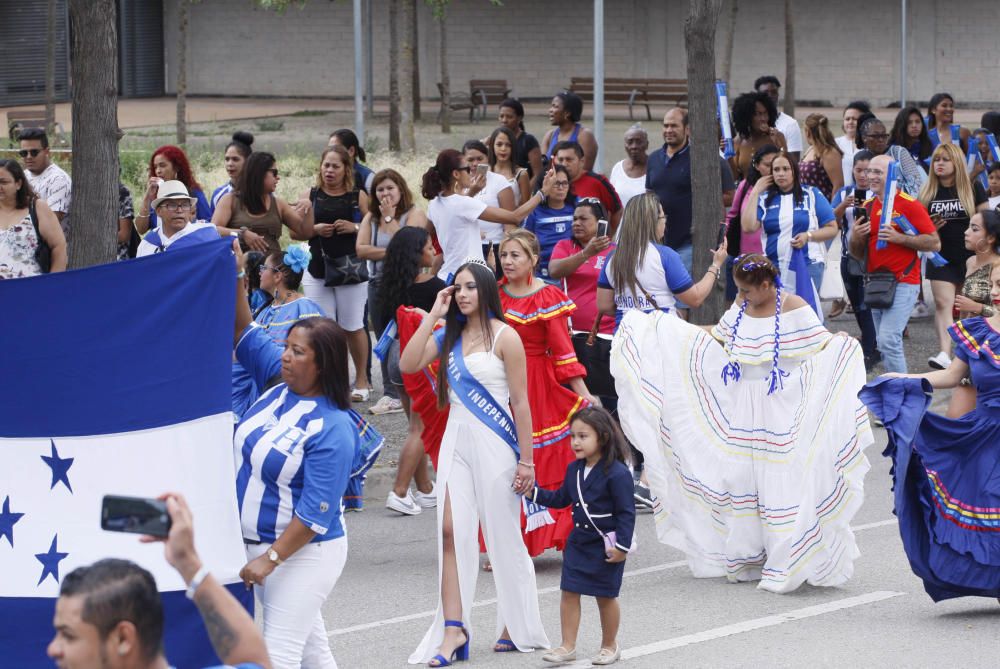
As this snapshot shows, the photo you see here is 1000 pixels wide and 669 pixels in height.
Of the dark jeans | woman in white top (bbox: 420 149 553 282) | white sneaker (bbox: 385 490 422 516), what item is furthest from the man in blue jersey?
the dark jeans

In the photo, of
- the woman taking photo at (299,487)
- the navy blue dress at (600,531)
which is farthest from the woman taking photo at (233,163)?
the woman taking photo at (299,487)

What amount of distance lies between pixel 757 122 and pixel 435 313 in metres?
7.52

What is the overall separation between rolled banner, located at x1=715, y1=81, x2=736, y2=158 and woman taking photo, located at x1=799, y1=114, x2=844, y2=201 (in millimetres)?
881

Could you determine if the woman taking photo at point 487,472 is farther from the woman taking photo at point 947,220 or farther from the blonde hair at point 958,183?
the blonde hair at point 958,183

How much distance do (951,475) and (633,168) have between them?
19.8 ft

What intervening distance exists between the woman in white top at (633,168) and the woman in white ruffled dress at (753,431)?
425 cm

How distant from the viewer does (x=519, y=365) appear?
6895 mm

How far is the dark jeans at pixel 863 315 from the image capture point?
43.8ft

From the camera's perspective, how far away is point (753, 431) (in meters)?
8.08

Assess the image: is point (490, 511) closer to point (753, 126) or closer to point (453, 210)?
point (453, 210)

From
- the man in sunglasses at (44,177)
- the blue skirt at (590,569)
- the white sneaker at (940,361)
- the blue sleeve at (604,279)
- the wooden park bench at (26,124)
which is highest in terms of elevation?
the wooden park bench at (26,124)

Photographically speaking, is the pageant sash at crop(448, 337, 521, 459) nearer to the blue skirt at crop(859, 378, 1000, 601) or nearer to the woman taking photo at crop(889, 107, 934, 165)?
the blue skirt at crop(859, 378, 1000, 601)

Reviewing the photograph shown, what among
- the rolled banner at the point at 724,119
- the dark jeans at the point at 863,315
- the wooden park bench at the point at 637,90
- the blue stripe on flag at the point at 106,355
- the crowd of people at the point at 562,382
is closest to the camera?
the blue stripe on flag at the point at 106,355

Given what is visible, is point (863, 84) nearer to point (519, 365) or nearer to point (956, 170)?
point (956, 170)
